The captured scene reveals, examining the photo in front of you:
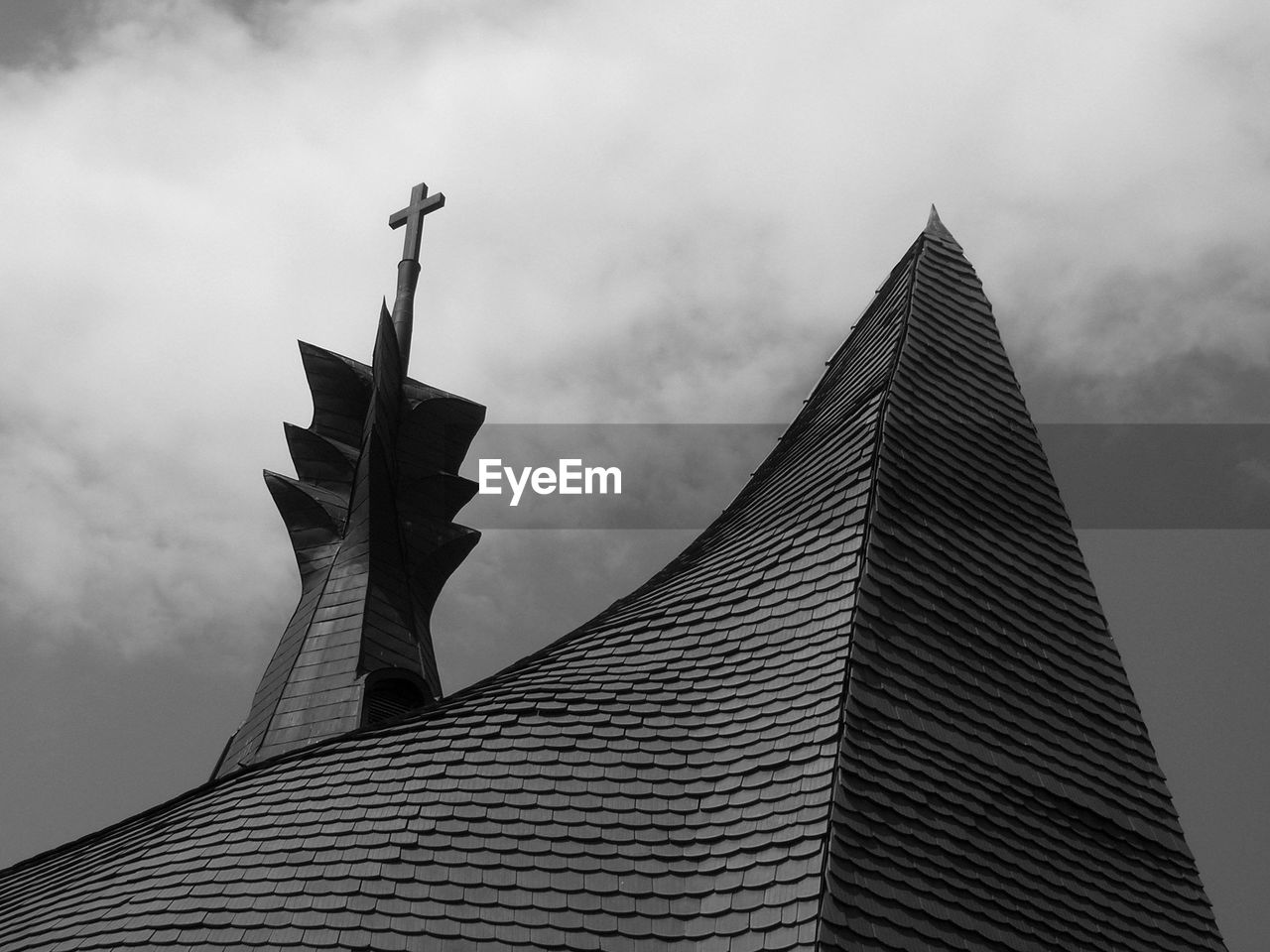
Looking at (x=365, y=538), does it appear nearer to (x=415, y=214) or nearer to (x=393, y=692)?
(x=393, y=692)

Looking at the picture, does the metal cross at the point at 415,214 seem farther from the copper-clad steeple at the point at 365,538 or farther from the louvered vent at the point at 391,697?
the louvered vent at the point at 391,697

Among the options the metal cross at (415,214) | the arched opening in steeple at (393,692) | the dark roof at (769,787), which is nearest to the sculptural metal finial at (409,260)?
the metal cross at (415,214)

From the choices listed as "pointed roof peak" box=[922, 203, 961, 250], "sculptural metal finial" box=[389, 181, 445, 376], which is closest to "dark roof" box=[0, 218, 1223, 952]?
"pointed roof peak" box=[922, 203, 961, 250]

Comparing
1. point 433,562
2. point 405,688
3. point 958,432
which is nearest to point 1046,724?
point 958,432

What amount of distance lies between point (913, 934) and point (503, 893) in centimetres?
194

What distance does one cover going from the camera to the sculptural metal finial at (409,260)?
22375 mm

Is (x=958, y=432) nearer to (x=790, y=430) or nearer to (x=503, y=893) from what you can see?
(x=790, y=430)

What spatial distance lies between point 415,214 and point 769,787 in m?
16.1

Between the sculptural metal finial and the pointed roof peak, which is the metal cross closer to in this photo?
the sculptural metal finial

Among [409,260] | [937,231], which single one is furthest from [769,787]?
[409,260]

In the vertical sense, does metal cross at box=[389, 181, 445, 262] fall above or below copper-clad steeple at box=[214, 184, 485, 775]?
above

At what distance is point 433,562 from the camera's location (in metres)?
20.1

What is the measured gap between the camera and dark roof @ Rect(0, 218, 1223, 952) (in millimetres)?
8289

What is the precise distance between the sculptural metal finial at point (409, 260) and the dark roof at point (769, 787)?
11779 mm
